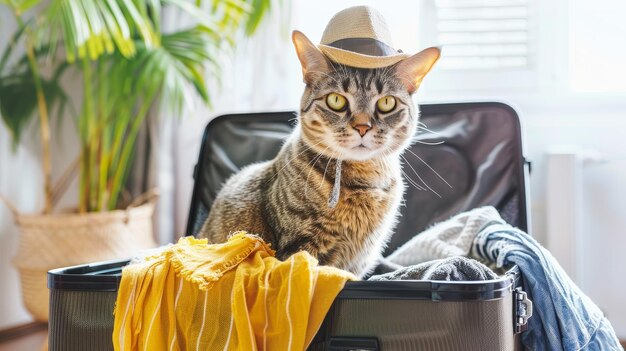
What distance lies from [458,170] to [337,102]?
54 centimetres

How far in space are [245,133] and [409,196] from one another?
436mm

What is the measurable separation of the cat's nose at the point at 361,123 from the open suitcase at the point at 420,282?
25 centimetres

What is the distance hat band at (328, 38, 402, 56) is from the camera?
958 mm

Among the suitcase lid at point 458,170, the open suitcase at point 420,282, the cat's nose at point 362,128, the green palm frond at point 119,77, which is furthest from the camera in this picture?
the green palm frond at point 119,77

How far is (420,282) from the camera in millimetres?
745

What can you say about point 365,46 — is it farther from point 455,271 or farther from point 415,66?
point 455,271

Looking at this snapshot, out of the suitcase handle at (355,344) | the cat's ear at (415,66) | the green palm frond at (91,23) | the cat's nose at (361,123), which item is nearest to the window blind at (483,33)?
the green palm frond at (91,23)

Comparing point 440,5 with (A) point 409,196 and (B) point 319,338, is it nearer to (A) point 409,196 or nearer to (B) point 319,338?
(A) point 409,196

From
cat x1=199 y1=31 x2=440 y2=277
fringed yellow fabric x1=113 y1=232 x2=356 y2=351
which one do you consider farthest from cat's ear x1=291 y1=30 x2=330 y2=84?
fringed yellow fabric x1=113 y1=232 x2=356 y2=351

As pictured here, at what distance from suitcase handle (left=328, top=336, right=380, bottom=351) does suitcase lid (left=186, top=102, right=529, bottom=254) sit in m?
0.61

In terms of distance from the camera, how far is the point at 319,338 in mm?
792

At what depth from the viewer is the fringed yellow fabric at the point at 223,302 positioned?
77 centimetres

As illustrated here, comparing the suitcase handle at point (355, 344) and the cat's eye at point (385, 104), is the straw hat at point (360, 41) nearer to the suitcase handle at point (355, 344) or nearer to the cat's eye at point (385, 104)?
the cat's eye at point (385, 104)

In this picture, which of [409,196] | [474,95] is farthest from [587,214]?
[409,196]
